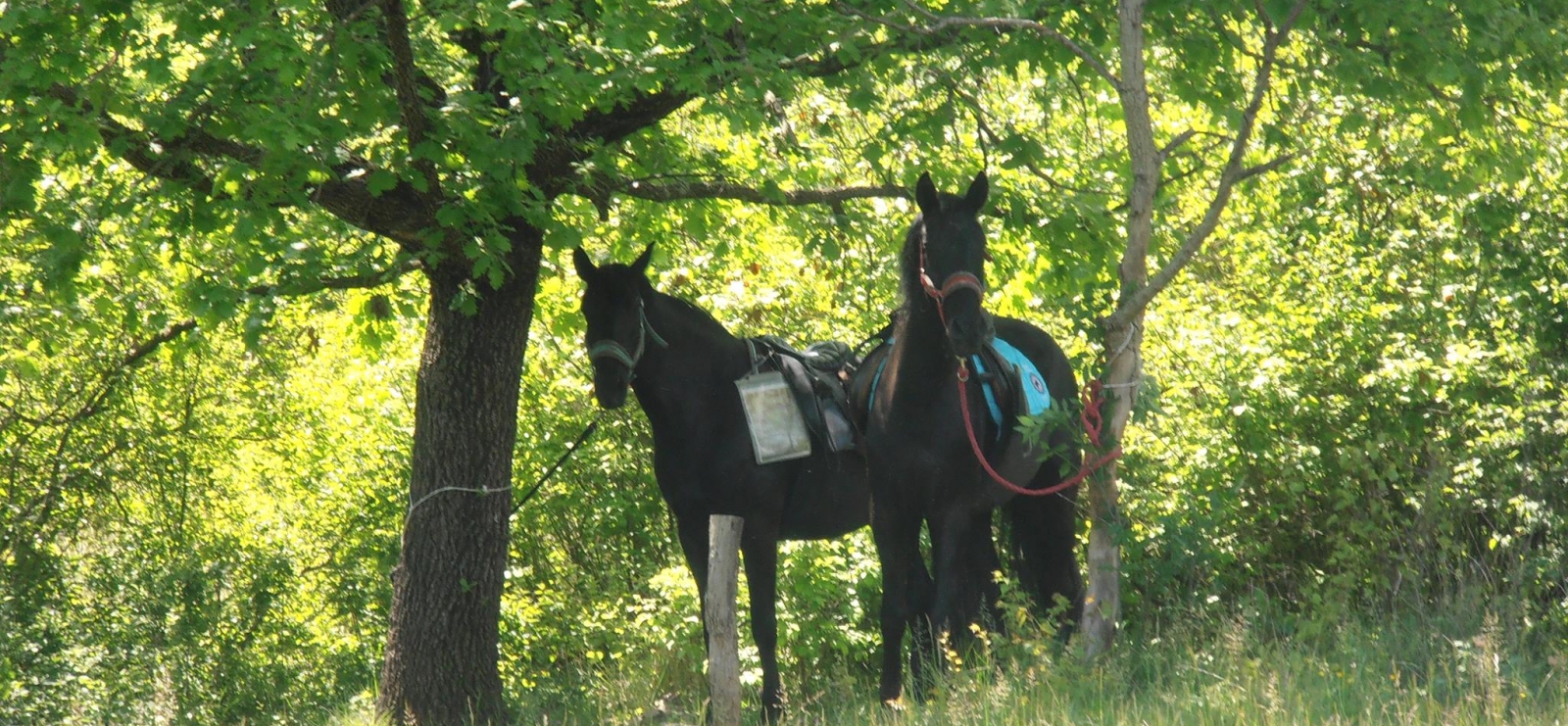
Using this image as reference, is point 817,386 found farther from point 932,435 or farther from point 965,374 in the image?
point 965,374

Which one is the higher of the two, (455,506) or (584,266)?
(584,266)

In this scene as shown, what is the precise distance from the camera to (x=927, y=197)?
6.78 m

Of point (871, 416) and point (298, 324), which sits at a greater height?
point (298, 324)

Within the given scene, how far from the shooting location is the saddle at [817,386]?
27.0ft

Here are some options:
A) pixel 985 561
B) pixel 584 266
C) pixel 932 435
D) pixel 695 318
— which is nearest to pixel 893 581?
pixel 932 435

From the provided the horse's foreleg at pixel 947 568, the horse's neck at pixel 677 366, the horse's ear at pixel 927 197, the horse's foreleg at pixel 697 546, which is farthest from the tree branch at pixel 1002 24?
the horse's foreleg at pixel 697 546

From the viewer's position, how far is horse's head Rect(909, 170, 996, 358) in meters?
6.44

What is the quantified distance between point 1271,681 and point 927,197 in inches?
100

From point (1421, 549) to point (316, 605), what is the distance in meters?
8.54

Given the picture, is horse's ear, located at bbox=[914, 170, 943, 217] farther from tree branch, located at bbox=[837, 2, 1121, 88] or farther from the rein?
tree branch, located at bbox=[837, 2, 1121, 88]

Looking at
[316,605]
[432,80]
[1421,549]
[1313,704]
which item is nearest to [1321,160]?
[1421,549]

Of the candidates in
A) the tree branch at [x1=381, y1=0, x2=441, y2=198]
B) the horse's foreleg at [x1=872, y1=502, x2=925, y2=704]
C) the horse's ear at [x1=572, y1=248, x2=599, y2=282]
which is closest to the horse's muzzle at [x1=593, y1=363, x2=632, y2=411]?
the horse's ear at [x1=572, y1=248, x2=599, y2=282]

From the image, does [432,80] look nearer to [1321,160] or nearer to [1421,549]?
[1321,160]

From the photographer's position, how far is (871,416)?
24.9 feet
